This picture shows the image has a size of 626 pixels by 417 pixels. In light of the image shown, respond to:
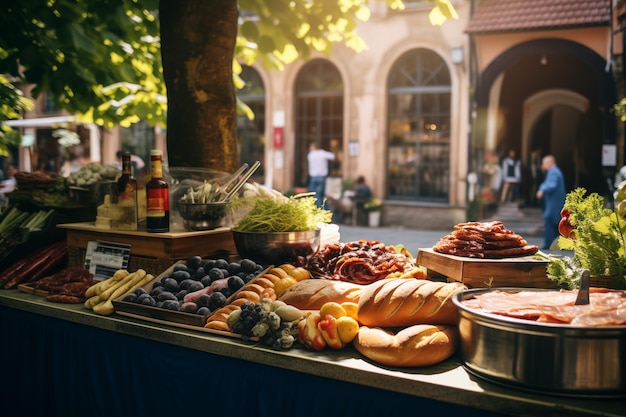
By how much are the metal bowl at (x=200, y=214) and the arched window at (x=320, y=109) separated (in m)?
14.7

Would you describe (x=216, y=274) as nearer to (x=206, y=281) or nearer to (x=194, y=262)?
(x=206, y=281)

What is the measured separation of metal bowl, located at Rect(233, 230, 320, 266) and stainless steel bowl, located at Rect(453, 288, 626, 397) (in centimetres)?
158

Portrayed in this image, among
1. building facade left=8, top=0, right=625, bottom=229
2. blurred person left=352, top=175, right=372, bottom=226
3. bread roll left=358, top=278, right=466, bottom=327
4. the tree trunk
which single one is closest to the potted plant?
blurred person left=352, top=175, right=372, bottom=226

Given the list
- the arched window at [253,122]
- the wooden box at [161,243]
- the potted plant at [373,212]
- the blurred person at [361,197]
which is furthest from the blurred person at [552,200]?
the arched window at [253,122]

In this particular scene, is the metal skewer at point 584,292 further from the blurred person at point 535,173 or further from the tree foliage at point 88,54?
the blurred person at point 535,173

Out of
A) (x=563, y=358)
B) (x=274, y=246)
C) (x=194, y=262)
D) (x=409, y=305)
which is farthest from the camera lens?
(x=274, y=246)

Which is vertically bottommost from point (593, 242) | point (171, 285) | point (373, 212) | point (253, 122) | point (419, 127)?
point (373, 212)

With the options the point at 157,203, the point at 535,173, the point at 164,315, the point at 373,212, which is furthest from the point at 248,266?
the point at 535,173

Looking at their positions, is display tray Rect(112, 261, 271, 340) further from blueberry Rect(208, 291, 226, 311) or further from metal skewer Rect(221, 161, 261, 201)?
metal skewer Rect(221, 161, 261, 201)

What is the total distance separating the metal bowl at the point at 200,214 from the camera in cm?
352

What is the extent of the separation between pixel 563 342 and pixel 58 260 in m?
3.32

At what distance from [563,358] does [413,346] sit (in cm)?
51

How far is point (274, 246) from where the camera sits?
331cm

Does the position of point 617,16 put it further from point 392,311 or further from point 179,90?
point 392,311
